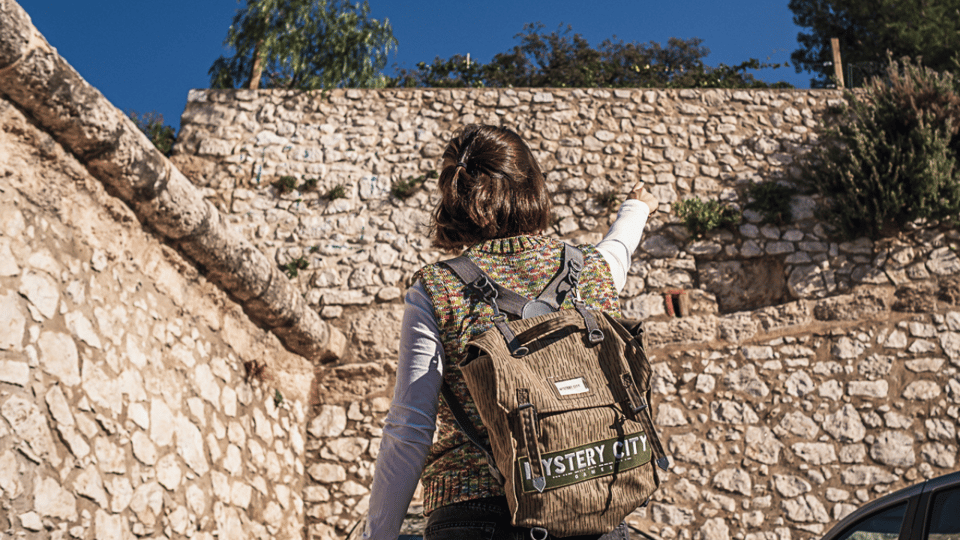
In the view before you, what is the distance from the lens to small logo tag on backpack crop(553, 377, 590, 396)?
1187mm

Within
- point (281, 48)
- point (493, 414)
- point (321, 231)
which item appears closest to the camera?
point (493, 414)

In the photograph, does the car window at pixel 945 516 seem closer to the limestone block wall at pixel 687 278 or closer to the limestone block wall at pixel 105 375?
the limestone block wall at pixel 105 375

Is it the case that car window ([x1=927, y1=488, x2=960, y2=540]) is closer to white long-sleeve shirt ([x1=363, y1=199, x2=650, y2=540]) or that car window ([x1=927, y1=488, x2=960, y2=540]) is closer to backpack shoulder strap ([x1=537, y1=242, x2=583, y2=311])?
backpack shoulder strap ([x1=537, y1=242, x2=583, y2=311])

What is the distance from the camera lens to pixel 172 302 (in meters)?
3.84

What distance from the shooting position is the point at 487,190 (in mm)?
1399

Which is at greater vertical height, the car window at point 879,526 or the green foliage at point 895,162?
the green foliage at point 895,162

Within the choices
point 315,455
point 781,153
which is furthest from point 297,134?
point 781,153

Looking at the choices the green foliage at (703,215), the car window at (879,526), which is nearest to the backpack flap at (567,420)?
the car window at (879,526)

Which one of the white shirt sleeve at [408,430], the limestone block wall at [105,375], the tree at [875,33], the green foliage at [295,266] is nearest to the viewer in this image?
the white shirt sleeve at [408,430]

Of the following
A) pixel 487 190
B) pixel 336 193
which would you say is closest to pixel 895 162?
pixel 336 193

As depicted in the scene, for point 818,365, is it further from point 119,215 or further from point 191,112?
point 191,112

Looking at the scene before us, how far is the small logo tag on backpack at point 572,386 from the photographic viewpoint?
3.89 feet

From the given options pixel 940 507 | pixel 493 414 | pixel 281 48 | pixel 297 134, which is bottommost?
pixel 940 507

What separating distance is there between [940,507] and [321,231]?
5064 mm
